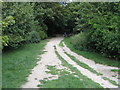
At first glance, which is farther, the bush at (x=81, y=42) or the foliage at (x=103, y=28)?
the bush at (x=81, y=42)

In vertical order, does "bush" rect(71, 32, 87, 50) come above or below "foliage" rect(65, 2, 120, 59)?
below

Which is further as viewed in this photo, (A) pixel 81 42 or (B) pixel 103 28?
(A) pixel 81 42

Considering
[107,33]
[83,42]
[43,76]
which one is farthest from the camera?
[83,42]

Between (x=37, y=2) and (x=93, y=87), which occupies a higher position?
(x=37, y=2)

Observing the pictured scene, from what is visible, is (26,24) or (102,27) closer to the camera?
(102,27)

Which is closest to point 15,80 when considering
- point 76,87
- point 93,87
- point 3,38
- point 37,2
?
point 3,38

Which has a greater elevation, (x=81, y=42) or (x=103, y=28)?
(x=103, y=28)

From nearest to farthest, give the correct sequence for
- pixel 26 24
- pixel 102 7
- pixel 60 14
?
pixel 102 7 → pixel 26 24 → pixel 60 14

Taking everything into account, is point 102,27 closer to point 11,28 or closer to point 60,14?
point 11,28

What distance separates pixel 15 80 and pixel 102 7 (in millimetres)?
10592

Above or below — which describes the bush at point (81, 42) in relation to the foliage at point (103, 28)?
below

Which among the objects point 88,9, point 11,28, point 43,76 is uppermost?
point 88,9

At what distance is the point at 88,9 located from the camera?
45.2ft

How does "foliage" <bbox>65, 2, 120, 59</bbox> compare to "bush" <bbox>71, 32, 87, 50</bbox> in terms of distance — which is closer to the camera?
"foliage" <bbox>65, 2, 120, 59</bbox>
